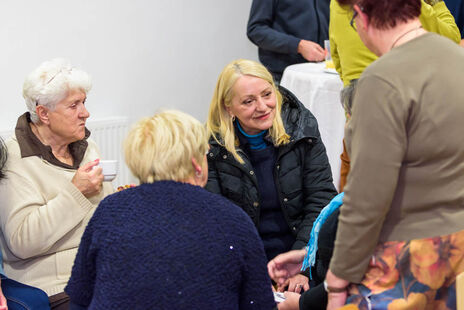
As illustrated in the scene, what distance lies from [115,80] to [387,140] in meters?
3.18

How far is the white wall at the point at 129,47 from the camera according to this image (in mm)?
3562

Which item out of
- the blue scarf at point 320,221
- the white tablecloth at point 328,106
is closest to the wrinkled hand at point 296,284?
the blue scarf at point 320,221

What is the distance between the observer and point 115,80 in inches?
162

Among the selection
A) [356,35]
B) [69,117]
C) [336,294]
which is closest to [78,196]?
[69,117]

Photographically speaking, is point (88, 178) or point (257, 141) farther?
point (257, 141)

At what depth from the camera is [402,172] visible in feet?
4.17

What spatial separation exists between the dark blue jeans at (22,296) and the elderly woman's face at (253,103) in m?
1.00

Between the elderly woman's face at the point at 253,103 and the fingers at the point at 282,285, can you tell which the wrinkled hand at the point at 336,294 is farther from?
the elderly woman's face at the point at 253,103

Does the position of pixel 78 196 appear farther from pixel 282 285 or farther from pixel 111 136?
pixel 111 136

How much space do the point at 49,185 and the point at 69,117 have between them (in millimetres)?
286

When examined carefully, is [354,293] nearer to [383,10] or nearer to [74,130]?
[383,10]

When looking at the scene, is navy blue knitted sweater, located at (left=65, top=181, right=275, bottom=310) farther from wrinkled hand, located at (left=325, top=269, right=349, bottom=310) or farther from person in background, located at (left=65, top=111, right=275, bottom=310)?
wrinkled hand, located at (left=325, top=269, right=349, bottom=310)

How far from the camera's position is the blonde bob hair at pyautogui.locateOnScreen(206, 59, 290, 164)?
7.58ft

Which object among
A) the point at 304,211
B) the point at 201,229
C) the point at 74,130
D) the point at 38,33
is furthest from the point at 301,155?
the point at 38,33
